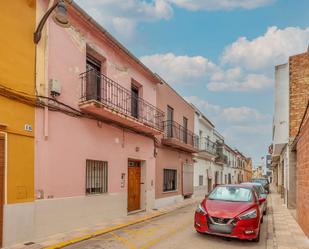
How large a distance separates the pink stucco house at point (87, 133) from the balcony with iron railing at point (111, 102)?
0.03 metres

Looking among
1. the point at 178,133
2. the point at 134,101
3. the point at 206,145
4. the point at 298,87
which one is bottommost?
the point at 206,145

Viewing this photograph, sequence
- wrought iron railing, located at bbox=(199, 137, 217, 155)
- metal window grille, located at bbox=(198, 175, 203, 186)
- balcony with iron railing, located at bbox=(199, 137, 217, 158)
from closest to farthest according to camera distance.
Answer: metal window grille, located at bbox=(198, 175, 203, 186) < balcony with iron railing, located at bbox=(199, 137, 217, 158) < wrought iron railing, located at bbox=(199, 137, 217, 155)

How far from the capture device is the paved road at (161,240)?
7586 millimetres

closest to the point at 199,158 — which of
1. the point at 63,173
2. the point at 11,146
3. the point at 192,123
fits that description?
the point at 192,123

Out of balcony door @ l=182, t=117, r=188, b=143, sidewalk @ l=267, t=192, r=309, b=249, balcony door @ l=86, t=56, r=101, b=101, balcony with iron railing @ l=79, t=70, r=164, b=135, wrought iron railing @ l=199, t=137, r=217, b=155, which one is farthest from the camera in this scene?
wrought iron railing @ l=199, t=137, r=217, b=155

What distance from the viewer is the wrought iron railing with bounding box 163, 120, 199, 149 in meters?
17.6

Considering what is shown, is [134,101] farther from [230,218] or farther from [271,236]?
[271,236]

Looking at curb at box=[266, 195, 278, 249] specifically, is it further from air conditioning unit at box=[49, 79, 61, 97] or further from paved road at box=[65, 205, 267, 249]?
air conditioning unit at box=[49, 79, 61, 97]

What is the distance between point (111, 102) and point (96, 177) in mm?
2752

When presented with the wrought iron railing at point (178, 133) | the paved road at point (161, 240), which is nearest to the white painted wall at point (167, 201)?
the wrought iron railing at point (178, 133)

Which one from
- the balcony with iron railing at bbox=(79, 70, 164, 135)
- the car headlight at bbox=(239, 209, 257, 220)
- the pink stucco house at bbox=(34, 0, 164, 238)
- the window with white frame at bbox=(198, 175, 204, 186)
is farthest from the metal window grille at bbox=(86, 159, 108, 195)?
the window with white frame at bbox=(198, 175, 204, 186)

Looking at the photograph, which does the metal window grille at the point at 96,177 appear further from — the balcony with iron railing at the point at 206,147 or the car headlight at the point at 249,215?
the balcony with iron railing at the point at 206,147

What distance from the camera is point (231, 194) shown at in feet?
31.3

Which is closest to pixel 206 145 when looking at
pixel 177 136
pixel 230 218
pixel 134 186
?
pixel 177 136
